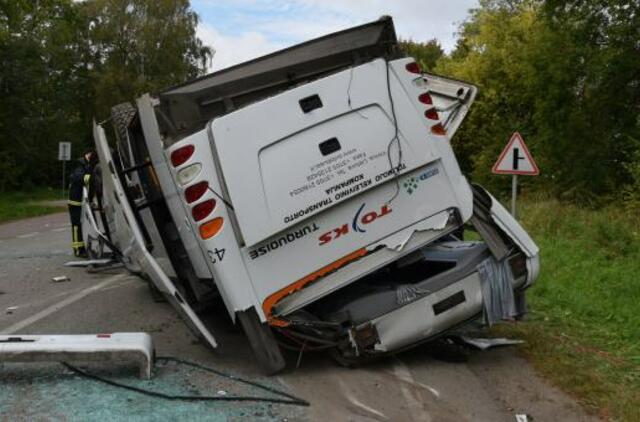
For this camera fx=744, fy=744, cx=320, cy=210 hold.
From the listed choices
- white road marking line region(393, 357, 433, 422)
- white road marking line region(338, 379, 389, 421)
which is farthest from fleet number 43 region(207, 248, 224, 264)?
white road marking line region(393, 357, 433, 422)

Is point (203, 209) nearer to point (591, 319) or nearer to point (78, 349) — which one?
point (78, 349)

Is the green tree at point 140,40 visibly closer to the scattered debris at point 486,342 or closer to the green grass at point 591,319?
the green grass at point 591,319

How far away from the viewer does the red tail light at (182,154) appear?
16.4 ft

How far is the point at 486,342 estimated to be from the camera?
6367 mm

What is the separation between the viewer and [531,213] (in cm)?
1770

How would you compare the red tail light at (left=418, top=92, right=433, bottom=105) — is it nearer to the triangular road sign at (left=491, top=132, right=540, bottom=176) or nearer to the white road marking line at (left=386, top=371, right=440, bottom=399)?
the white road marking line at (left=386, top=371, right=440, bottom=399)

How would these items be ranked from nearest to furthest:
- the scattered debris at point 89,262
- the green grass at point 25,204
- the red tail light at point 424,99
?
1. the red tail light at point 424,99
2. the scattered debris at point 89,262
3. the green grass at point 25,204

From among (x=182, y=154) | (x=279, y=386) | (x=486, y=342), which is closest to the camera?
(x=182, y=154)

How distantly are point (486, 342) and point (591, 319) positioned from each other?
2.00m

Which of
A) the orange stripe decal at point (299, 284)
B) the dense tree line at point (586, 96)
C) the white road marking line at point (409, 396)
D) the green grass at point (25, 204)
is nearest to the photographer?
the white road marking line at point (409, 396)

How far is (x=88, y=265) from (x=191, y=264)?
18.1 ft

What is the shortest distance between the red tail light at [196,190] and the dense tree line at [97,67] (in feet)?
118

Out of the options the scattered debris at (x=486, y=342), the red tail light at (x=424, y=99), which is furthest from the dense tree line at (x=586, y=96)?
the red tail light at (x=424, y=99)

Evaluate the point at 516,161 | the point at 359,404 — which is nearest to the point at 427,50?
the point at 516,161
